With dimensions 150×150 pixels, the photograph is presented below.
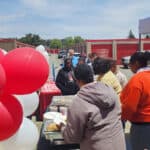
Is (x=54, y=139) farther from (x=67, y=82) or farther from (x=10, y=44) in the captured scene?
(x=10, y=44)

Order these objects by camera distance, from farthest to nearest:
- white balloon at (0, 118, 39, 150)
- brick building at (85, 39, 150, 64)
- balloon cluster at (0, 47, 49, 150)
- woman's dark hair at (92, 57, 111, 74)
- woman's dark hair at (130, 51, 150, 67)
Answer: brick building at (85, 39, 150, 64) → woman's dark hair at (130, 51, 150, 67) → woman's dark hair at (92, 57, 111, 74) → white balloon at (0, 118, 39, 150) → balloon cluster at (0, 47, 49, 150)

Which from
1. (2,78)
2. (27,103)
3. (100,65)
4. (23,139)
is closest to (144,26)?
(100,65)

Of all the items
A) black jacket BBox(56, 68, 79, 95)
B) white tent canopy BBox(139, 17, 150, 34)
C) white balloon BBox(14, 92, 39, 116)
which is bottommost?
black jacket BBox(56, 68, 79, 95)

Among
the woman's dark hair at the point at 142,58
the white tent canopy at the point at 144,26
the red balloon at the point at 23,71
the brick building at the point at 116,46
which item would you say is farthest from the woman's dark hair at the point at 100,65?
the brick building at the point at 116,46

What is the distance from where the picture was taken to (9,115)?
3.21 metres

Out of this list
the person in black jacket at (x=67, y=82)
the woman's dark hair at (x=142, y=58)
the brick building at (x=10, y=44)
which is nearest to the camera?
the woman's dark hair at (x=142, y=58)

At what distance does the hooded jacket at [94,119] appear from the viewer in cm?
311

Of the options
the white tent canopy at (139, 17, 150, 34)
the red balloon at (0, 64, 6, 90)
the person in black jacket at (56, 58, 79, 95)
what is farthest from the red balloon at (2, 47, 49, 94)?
the white tent canopy at (139, 17, 150, 34)

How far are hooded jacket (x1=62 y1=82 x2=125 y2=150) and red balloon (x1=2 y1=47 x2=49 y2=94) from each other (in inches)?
16.1

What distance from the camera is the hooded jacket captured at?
3113 mm

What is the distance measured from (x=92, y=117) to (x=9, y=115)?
655 millimetres

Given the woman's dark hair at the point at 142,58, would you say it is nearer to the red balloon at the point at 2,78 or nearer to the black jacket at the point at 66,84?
the red balloon at the point at 2,78

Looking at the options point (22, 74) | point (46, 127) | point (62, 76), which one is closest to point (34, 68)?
point (22, 74)

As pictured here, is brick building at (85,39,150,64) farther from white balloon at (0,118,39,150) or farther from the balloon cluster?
the balloon cluster
